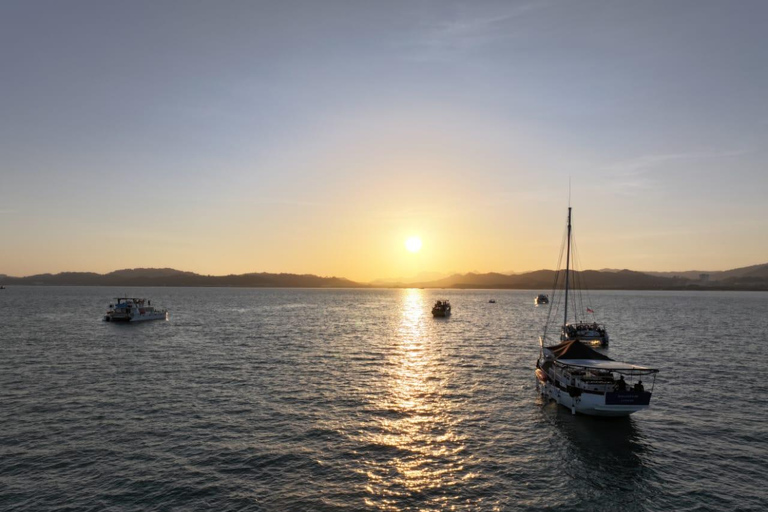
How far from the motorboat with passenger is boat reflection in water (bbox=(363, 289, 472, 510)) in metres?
9.77

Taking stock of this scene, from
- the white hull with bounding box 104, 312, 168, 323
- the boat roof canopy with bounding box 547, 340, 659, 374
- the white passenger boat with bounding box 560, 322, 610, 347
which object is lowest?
the white hull with bounding box 104, 312, 168, 323

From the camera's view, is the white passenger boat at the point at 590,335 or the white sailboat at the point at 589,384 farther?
the white passenger boat at the point at 590,335

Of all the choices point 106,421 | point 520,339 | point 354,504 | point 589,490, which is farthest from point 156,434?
point 520,339

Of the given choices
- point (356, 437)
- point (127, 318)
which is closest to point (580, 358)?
point (356, 437)

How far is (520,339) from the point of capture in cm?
8125

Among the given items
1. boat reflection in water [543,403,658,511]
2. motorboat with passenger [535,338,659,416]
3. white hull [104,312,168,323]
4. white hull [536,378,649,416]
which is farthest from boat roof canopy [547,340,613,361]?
white hull [104,312,168,323]

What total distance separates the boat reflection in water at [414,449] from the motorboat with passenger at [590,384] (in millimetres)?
9773

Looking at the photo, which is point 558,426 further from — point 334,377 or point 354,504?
point 334,377

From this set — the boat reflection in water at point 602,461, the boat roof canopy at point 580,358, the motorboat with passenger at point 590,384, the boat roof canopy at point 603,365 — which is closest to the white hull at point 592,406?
the motorboat with passenger at point 590,384

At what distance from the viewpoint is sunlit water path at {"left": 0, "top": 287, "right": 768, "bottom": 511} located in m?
21.7

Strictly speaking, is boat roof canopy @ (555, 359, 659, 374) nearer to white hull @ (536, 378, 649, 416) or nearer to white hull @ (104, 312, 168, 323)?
white hull @ (536, 378, 649, 416)

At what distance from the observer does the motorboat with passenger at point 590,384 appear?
31.7m

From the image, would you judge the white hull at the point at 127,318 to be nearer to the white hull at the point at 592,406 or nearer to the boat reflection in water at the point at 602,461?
the boat reflection in water at the point at 602,461

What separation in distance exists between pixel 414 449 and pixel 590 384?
17.7 metres
